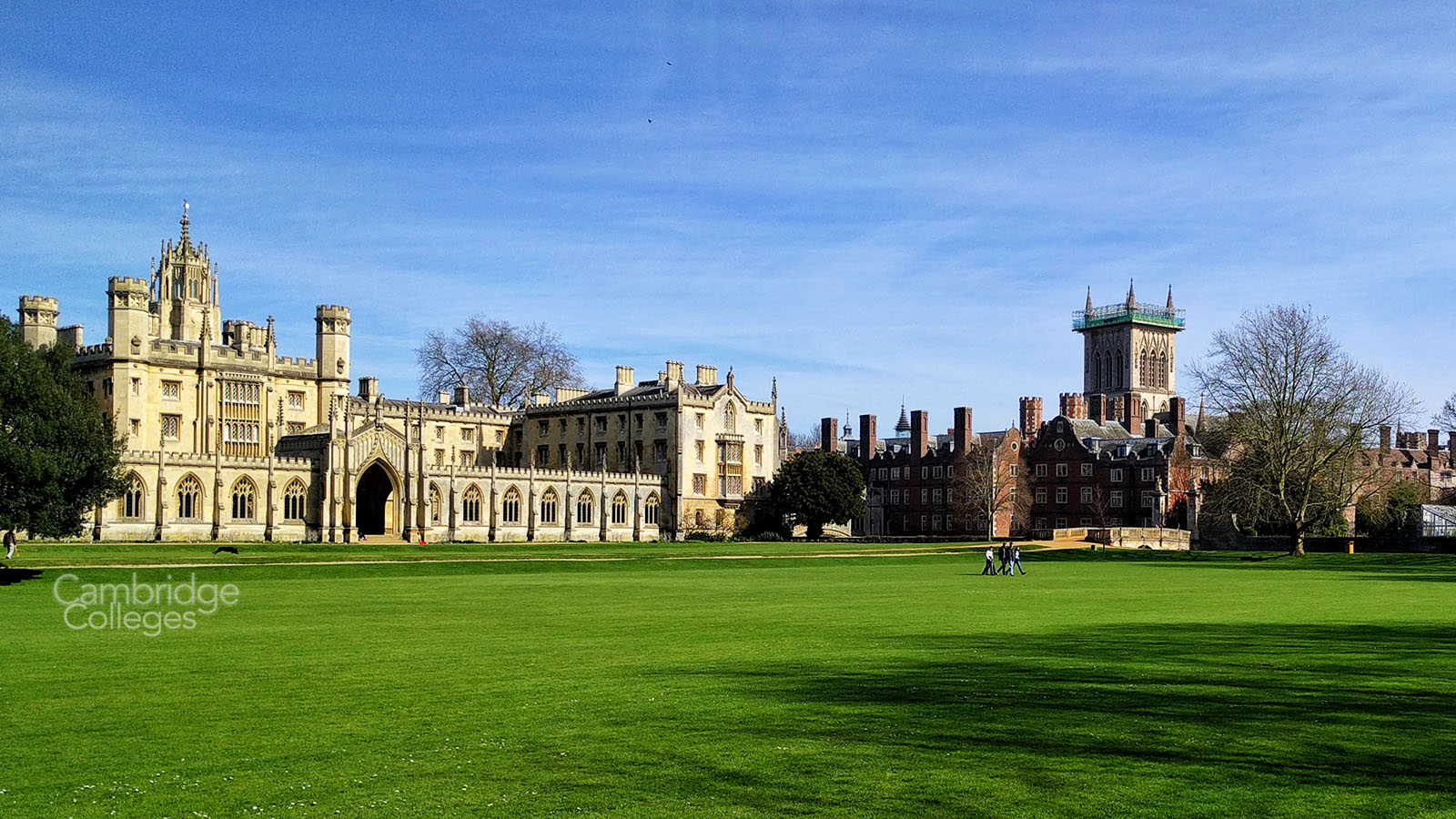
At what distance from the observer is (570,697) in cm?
1502

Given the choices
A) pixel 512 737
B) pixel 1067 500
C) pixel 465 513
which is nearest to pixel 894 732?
pixel 512 737

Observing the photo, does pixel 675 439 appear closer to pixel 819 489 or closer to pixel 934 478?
pixel 819 489

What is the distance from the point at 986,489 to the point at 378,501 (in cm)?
4336

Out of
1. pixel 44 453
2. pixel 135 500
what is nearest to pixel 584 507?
pixel 135 500

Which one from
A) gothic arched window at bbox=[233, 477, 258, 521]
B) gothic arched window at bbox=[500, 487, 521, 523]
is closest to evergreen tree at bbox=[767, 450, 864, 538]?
Answer: gothic arched window at bbox=[500, 487, 521, 523]

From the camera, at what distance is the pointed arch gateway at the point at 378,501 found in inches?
3371

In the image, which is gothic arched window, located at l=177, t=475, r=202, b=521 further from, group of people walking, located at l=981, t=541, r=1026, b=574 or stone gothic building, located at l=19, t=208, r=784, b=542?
group of people walking, located at l=981, t=541, r=1026, b=574

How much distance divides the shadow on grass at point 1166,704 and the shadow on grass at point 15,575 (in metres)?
27.6

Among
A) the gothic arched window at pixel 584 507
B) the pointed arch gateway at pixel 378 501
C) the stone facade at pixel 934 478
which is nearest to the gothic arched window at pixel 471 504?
the pointed arch gateway at pixel 378 501

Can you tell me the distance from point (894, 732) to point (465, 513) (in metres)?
77.9

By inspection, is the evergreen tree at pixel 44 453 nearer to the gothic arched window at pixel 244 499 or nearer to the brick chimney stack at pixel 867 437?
the gothic arched window at pixel 244 499

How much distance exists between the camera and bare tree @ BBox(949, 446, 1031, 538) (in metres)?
103

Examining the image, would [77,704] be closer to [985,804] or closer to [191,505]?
[985,804]

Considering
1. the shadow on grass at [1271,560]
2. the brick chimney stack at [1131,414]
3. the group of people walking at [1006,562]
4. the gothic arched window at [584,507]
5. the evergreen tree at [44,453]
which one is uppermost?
the brick chimney stack at [1131,414]
